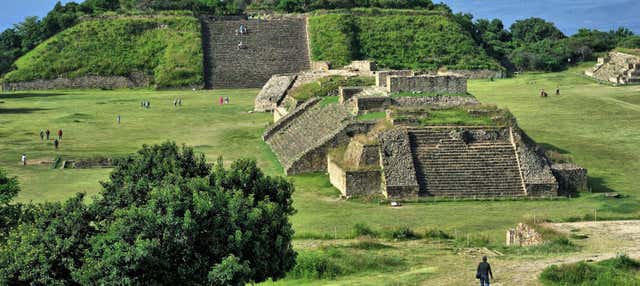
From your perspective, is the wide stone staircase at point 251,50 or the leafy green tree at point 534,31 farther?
the leafy green tree at point 534,31

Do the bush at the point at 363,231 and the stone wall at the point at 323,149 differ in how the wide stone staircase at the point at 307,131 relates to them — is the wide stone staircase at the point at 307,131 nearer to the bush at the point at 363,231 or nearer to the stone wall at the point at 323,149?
the stone wall at the point at 323,149

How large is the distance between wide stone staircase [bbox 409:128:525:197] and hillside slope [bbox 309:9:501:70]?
47.7 metres

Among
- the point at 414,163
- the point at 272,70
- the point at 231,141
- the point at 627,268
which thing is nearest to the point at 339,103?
the point at 231,141

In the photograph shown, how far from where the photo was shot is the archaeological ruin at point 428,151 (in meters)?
36.3

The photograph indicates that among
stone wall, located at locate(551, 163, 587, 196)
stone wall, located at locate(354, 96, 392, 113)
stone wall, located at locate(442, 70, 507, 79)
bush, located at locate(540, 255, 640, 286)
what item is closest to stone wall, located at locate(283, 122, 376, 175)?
stone wall, located at locate(354, 96, 392, 113)

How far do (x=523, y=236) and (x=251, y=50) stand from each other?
6200 cm

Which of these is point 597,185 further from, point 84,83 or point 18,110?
point 84,83

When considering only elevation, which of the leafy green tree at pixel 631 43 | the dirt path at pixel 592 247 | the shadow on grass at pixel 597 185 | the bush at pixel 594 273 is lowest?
the shadow on grass at pixel 597 185

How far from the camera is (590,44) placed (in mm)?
94938

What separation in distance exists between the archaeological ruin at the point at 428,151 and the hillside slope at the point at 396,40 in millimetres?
41486

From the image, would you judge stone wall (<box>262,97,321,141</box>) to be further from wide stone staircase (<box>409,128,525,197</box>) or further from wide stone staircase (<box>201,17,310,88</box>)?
wide stone staircase (<box>201,17,310,88</box>)

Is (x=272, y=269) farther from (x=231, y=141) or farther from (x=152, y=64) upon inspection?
(x=152, y=64)

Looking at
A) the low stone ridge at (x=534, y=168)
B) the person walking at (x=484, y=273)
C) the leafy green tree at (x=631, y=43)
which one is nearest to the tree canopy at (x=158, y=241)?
the person walking at (x=484, y=273)

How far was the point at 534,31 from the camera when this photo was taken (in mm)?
116562
